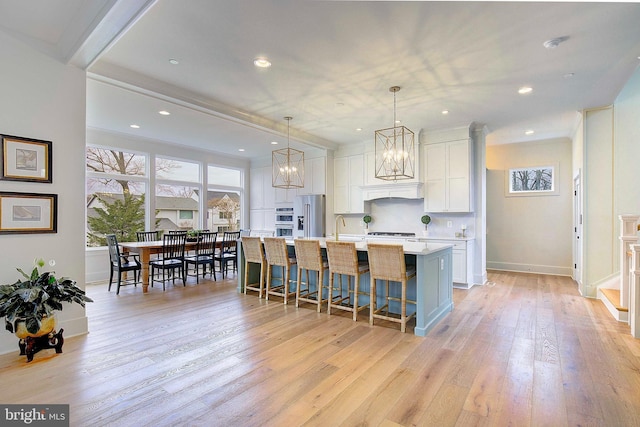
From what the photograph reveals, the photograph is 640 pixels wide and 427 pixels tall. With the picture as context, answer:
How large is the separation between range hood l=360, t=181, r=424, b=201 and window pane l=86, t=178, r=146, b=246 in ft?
15.3

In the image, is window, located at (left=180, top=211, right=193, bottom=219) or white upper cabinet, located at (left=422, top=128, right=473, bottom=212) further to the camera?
window, located at (left=180, top=211, right=193, bottom=219)

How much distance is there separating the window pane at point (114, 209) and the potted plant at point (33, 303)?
3.66m

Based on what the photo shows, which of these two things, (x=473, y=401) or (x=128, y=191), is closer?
(x=473, y=401)

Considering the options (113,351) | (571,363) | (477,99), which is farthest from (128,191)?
(571,363)

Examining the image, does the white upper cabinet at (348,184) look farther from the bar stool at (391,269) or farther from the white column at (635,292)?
the white column at (635,292)

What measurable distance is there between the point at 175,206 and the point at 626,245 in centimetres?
770

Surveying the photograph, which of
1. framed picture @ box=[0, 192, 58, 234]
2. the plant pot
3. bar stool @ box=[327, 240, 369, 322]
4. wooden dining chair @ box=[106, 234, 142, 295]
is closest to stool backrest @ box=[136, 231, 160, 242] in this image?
wooden dining chair @ box=[106, 234, 142, 295]

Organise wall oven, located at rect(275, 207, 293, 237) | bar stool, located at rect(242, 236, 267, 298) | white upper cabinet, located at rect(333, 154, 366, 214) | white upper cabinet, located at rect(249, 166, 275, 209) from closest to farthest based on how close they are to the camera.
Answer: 1. bar stool, located at rect(242, 236, 267, 298)
2. white upper cabinet, located at rect(333, 154, 366, 214)
3. wall oven, located at rect(275, 207, 293, 237)
4. white upper cabinet, located at rect(249, 166, 275, 209)

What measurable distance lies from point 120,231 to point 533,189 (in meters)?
8.62

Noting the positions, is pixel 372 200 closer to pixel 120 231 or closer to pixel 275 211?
pixel 275 211

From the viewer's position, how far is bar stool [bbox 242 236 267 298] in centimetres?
474

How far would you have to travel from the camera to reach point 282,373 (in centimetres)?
246

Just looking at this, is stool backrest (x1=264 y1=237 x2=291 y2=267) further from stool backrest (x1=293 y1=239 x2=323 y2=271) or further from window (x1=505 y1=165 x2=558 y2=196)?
window (x1=505 y1=165 x2=558 y2=196)

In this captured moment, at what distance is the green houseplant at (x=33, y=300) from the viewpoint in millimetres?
2559
